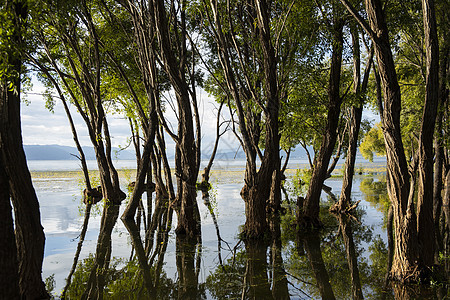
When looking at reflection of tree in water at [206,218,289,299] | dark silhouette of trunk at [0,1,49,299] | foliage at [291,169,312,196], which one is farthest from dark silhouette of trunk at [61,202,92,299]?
foliage at [291,169,312,196]

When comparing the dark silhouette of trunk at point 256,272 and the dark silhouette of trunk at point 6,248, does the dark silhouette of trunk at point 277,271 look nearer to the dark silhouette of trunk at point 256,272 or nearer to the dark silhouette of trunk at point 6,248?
the dark silhouette of trunk at point 256,272

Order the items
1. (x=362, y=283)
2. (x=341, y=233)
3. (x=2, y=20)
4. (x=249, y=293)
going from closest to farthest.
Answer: (x=2, y=20), (x=249, y=293), (x=362, y=283), (x=341, y=233)

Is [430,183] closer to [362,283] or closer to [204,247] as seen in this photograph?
[362,283]

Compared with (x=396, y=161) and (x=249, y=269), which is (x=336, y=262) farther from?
(x=396, y=161)

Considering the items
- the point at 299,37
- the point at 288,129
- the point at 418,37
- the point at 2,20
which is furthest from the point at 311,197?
the point at 2,20

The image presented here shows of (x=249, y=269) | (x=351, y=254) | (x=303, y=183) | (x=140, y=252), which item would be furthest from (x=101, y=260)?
(x=303, y=183)

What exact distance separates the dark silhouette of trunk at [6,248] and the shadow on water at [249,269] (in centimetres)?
149

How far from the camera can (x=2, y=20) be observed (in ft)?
15.0

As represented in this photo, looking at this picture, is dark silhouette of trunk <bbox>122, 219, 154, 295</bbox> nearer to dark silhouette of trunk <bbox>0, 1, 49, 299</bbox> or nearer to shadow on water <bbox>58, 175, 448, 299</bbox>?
shadow on water <bbox>58, 175, 448, 299</bbox>

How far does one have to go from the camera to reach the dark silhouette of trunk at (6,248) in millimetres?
4324

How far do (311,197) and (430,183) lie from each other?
5556 millimetres

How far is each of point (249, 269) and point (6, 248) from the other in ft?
14.7

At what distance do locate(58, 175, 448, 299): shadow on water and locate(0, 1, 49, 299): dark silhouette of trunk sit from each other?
94cm

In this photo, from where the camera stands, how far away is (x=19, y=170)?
4.91 metres
